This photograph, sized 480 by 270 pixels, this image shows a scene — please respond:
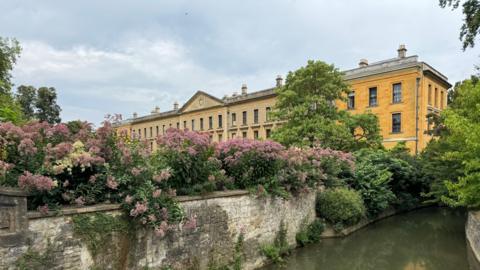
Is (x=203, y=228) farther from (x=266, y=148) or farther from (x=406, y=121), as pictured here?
(x=406, y=121)

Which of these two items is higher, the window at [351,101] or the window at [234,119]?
the window at [351,101]

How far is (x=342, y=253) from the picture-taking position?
912 centimetres

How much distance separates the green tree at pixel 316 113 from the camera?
55.9 ft

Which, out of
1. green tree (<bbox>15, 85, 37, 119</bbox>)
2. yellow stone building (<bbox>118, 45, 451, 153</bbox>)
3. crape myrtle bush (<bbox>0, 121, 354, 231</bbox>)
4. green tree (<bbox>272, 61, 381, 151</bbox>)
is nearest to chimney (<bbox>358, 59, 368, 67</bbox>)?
yellow stone building (<bbox>118, 45, 451, 153</bbox>)

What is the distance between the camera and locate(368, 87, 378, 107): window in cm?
2600

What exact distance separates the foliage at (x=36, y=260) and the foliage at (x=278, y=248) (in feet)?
16.4

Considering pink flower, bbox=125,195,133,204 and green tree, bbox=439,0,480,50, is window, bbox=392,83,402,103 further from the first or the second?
pink flower, bbox=125,195,133,204

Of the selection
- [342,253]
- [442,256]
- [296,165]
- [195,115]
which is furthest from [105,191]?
[195,115]

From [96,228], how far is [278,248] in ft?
16.6

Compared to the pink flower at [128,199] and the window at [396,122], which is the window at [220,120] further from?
the pink flower at [128,199]

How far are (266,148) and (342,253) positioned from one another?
4031mm

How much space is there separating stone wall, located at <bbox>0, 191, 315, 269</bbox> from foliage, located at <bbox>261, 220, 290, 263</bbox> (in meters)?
0.14

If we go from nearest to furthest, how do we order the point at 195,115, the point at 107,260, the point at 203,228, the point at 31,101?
the point at 107,260 → the point at 203,228 → the point at 31,101 → the point at 195,115

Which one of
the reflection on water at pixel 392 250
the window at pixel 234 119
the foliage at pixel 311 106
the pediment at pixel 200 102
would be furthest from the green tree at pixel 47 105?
the reflection on water at pixel 392 250
